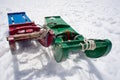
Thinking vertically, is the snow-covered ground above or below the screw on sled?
below

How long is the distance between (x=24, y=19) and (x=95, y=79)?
2.17 m

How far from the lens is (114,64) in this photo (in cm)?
234

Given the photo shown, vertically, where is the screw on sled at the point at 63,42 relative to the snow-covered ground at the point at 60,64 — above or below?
above

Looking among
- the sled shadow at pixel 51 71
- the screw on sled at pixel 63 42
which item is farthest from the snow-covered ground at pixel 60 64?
the screw on sled at pixel 63 42

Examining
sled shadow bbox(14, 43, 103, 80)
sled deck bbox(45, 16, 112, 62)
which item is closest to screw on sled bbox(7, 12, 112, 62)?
sled deck bbox(45, 16, 112, 62)

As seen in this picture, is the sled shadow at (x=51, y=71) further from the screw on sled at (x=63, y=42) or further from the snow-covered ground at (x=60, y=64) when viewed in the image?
the screw on sled at (x=63, y=42)

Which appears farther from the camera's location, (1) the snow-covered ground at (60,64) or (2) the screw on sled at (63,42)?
(1) the snow-covered ground at (60,64)

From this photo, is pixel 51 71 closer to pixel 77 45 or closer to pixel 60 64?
pixel 60 64

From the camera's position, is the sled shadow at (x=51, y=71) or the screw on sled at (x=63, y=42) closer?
the screw on sled at (x=63, y=42)

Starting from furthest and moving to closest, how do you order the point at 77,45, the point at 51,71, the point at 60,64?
the point at 60,64 → the point at 51,71 → the point at 77,45

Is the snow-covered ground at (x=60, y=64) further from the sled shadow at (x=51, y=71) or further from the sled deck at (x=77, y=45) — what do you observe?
the sled deck at (x=77, y=45)

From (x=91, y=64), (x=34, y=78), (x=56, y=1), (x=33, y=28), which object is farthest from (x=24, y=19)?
(x=56, y=1)

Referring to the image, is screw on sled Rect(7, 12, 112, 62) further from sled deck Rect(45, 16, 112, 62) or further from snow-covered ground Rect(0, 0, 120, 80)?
snow-covered ground Rect(0, 0, 120, 80)

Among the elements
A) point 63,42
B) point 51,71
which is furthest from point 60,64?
point 63,42
